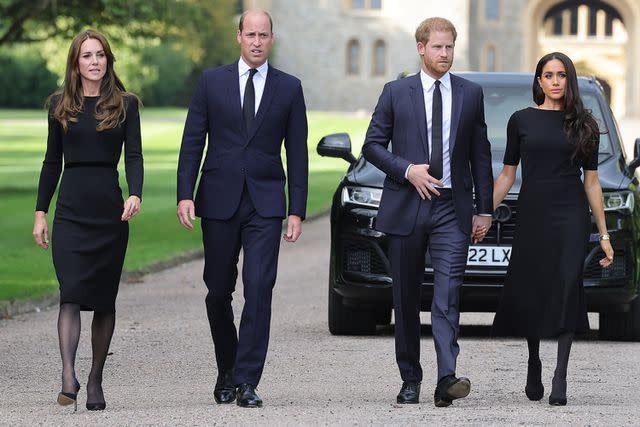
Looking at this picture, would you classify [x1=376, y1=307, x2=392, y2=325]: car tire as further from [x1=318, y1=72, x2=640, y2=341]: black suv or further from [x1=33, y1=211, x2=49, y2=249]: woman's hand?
[x1=33, y1=211, x2=49, y2=249]: woman's hand

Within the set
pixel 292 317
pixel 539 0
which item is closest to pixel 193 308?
pixel 292 317

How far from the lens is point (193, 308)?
1232 centimetres

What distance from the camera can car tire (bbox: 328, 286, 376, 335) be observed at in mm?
10195

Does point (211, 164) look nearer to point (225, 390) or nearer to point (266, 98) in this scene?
point (266, 98)

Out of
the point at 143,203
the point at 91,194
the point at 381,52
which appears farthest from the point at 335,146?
the point at 381,52

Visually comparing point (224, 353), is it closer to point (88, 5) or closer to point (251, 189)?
point (251, 189)

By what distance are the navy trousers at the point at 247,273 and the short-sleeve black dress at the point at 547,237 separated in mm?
1134

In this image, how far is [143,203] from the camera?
2638 cm

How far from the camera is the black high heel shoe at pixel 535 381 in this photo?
7.28 meters

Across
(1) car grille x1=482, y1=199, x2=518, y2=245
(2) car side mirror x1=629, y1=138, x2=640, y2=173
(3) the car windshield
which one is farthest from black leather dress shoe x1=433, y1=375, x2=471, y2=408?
(3) the car windshield

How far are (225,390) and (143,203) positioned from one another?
19347 mm

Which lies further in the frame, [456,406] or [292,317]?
[292,317]

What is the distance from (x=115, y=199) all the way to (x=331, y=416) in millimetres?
1386

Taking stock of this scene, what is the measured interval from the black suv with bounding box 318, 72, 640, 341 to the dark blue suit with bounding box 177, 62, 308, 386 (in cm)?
244
